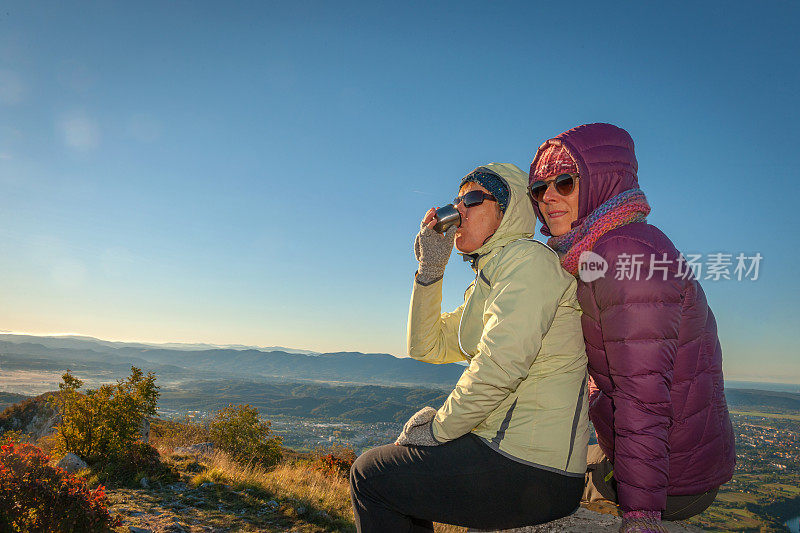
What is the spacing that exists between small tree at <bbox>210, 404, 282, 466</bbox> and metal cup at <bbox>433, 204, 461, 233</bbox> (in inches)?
890

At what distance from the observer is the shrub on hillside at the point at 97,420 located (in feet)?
29.6

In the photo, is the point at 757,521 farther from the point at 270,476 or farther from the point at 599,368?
the point at 599,368

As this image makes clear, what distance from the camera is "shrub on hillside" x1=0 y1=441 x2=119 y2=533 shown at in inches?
143

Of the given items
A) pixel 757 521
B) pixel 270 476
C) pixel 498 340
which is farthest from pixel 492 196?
pixel 757 521

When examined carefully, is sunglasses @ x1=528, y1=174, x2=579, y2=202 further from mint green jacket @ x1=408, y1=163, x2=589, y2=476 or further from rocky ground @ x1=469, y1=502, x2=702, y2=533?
rocky ground @ x1=469, y1=502, x2=702, y2=533

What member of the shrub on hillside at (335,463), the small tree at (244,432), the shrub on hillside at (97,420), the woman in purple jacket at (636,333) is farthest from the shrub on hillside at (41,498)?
the small tree at (244,432)

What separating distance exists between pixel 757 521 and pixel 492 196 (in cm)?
4891

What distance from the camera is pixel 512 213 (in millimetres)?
2455

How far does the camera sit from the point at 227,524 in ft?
19.5

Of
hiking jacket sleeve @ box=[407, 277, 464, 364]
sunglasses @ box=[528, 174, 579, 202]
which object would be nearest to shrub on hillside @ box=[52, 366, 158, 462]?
hiking jacket sleeve @ box=[407, 277, 464, 364]

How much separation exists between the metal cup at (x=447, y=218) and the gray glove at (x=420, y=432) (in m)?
1.20

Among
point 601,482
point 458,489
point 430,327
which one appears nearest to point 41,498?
point 430,327

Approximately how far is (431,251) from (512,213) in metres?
0.70

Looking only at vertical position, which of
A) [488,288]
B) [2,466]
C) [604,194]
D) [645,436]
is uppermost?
[604,194]
